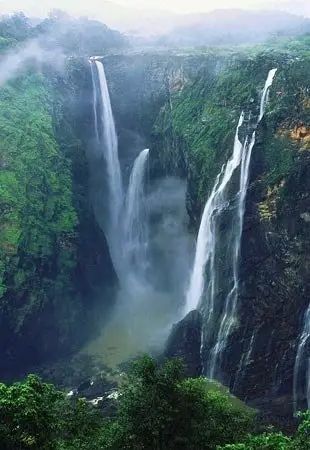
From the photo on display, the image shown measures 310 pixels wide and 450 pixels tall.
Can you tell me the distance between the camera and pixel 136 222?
38688mm

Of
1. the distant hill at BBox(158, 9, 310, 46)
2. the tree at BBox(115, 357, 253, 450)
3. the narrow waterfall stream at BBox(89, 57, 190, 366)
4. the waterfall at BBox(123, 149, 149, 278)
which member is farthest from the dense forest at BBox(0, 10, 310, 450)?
the distant hill at BBox(158, 9, 310, 46)

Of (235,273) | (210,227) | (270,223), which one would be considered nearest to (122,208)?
(210,227)

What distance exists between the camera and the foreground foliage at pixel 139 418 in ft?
43.8

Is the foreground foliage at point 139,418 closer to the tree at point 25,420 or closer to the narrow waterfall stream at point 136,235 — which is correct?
the tree at point 25,420

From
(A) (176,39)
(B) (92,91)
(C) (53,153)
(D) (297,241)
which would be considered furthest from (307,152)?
(A) (176,39)

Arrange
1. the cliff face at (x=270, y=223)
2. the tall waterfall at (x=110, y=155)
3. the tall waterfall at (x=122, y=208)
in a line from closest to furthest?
the cliff face at (x=270, y=223) → the tall waterfall at (x=122, y=208) → the tall waterfall at (x=110, y=155)

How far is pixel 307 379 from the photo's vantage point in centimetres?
2380

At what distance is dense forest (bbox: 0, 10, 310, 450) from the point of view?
14359 millimetres

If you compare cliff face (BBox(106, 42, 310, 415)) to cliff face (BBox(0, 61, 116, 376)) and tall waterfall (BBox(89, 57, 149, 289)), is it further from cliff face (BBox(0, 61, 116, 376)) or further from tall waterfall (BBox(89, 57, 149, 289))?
cliff face (BBox(0, 61, 116, 376))

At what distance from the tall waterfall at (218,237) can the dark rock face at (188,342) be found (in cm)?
67

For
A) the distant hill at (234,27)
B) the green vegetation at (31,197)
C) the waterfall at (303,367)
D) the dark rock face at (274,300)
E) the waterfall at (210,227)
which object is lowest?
the waterfall at (303,367)

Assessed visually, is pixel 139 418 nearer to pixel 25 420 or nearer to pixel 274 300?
pixel 25 420

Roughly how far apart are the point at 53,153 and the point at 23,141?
6.36 feet

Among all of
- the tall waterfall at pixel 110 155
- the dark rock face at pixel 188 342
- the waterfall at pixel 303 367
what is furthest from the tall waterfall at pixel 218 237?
the tall waterfall at pixel 110 155
